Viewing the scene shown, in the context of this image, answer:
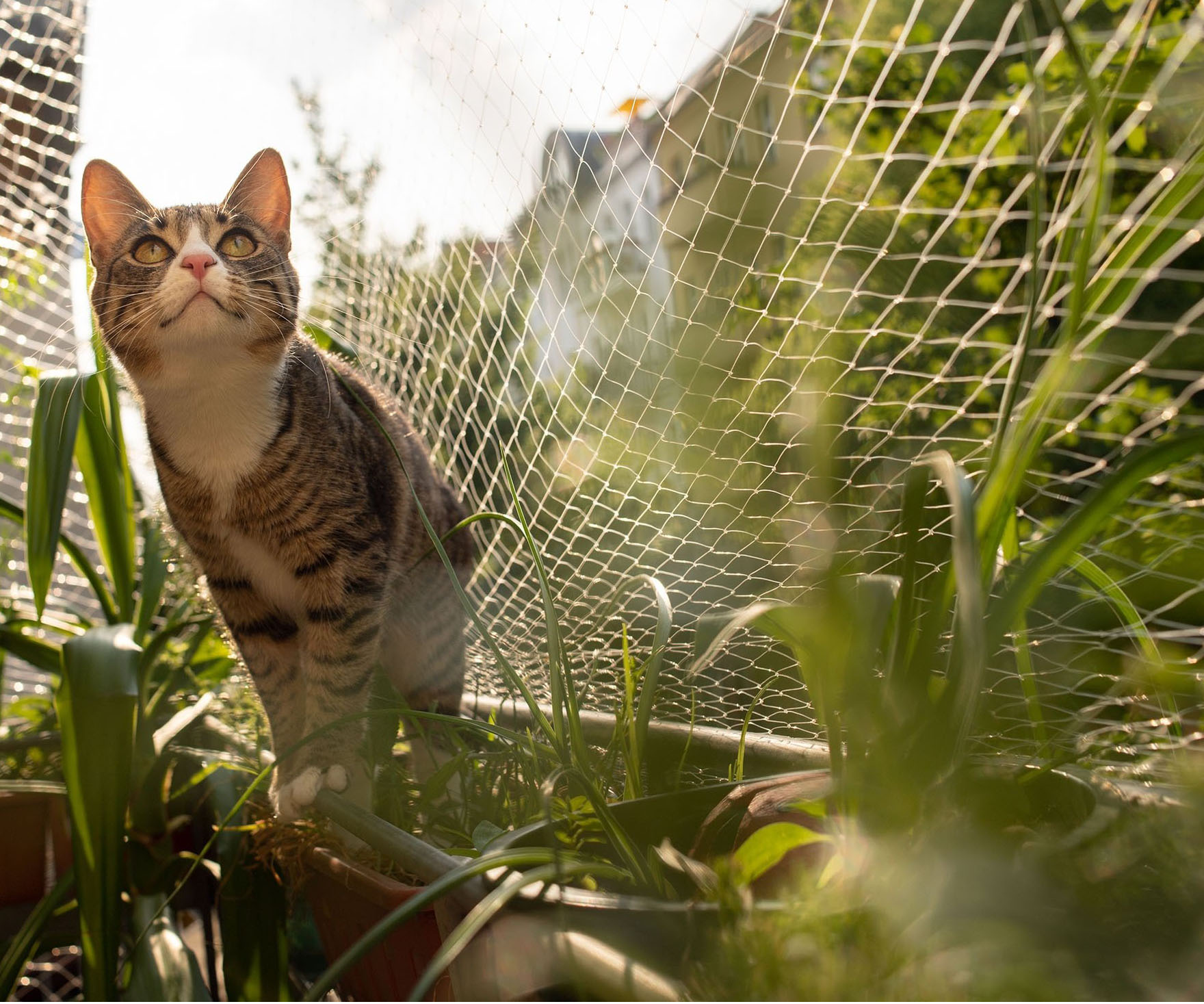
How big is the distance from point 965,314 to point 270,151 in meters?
1.07

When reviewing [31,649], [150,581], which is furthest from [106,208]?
[31,649]

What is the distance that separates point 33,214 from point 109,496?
1.02m

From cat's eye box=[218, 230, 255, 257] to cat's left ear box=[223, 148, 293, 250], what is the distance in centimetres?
6

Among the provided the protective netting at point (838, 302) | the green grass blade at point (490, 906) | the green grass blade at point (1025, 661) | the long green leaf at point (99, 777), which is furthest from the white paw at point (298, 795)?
the green grass blade at point (1025, 661)

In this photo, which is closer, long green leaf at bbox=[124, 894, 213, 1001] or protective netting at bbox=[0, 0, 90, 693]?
long green leaf at bbox=[124, 894, 213, 1001]

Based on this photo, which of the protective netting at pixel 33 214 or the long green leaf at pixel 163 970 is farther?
the protective netting at pixel 33 214

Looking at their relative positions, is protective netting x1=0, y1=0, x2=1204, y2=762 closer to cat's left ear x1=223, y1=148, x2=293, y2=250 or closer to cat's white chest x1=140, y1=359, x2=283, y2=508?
cat's left ear x1=223, y1=148, x2=293, y2=250

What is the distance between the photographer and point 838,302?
32 cm

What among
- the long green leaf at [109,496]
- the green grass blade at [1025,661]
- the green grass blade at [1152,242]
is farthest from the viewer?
the long green leaf at [109,496]

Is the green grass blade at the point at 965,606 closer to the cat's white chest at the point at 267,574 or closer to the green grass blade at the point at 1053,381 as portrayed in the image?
the green grass blade at the point at 1053,381

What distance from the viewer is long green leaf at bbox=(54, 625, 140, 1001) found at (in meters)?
0.91

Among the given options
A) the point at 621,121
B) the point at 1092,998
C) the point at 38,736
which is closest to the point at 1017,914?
the point at 1092,998

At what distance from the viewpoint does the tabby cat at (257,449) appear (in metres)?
1.09

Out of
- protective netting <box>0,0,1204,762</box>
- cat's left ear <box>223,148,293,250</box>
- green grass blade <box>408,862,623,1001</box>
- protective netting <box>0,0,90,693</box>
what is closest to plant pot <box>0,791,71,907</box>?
protective netting <box>0,0,90,693</box>
